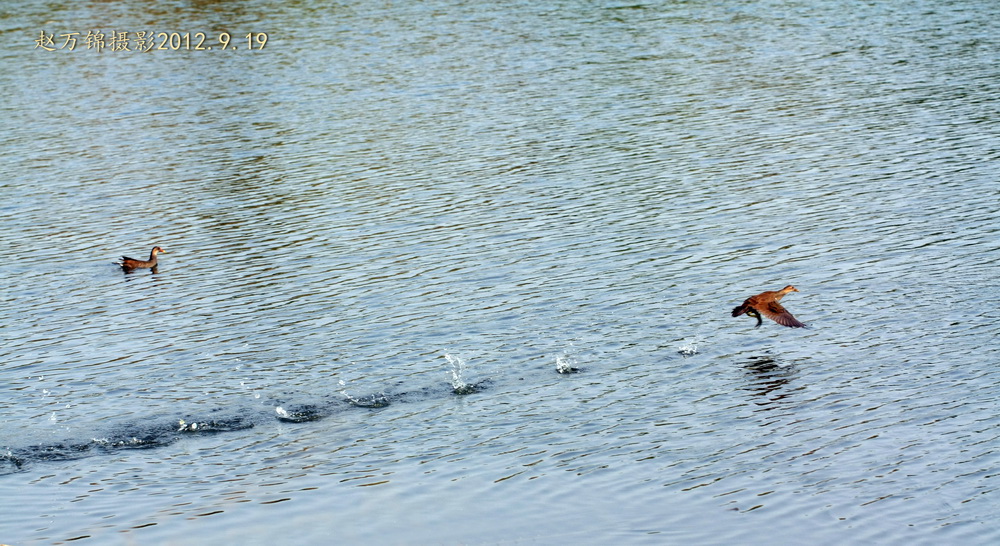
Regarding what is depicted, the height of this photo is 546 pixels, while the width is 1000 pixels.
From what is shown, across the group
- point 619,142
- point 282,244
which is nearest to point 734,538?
point 282,244

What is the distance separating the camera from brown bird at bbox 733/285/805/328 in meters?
17.9

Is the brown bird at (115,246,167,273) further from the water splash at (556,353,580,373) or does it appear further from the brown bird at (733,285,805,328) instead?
the brown bird at (733,285,805,328)

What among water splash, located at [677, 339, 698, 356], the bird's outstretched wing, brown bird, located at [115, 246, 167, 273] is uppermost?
brown bird, located at [115, 246, 167, 273]

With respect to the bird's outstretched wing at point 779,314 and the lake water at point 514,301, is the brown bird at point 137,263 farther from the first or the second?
the bird's outstretched wing at point 779,314

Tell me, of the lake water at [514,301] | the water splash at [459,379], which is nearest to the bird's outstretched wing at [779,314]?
the lake water at [514,301]

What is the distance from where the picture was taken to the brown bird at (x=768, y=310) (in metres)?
17.9

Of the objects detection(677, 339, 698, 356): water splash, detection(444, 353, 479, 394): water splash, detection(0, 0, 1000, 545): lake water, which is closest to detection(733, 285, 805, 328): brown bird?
detection(0, 0, 1000, 545): lake water

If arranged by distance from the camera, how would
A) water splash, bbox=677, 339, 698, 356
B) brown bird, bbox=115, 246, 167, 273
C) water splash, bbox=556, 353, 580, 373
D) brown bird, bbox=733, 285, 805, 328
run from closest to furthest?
water splash, bbox=556, 353, 580, 373
brown bird, bbox=733, 285, 805, 328
water splash, bbox=677, 339, 698, 356
brown bird, bbox=115, 246, 167, 273

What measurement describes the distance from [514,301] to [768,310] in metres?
4.46

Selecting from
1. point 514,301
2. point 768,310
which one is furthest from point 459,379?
point 768,310

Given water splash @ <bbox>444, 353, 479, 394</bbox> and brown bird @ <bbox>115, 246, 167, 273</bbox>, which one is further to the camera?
brown bird @ <bbox>115, 246, 167, 273</bbox>

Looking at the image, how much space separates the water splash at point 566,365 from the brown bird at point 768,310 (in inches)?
91.4

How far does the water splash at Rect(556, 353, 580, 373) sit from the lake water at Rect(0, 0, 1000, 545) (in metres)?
0.22

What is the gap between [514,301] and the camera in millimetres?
20922
